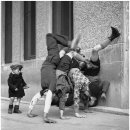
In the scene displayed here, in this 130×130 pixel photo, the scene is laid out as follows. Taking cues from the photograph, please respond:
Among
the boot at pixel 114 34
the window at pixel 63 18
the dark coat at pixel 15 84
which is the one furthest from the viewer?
the window at pixel 63 18

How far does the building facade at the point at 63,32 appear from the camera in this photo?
7.15 metres

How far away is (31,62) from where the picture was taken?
1096 centimetres

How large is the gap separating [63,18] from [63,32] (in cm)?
48

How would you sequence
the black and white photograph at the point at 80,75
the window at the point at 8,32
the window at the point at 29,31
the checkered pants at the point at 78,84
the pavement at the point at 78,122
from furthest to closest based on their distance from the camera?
the window at the point at 8,32 → the window at the point at 29,31 → the checkered pants at the point at 78,84 → the black and white photograph at the point at 80,75 → the pavement at the point at 78,122

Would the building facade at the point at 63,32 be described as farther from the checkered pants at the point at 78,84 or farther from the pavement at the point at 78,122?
the checkered pants at the point at 78,84

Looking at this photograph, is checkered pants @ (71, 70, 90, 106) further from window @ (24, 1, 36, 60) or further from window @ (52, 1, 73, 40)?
window @ (24, 1, 36, 60)

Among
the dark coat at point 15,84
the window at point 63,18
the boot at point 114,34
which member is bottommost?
the dark coat at point 15,84

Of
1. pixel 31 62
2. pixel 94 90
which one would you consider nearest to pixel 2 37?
pixel 31 62

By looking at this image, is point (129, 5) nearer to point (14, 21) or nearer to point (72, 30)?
point (72, 30)

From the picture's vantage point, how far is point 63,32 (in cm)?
991

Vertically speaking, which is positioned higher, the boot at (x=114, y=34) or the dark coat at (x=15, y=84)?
the boot at (x=114, y=34)

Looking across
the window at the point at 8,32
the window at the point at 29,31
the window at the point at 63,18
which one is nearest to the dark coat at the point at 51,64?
the window at the point at 63,18

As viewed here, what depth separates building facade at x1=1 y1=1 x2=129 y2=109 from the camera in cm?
715

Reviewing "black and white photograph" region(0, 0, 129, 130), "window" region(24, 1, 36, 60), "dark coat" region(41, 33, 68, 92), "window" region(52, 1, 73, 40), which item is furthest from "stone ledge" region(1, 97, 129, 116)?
"window" region(24, 1, 36, 60)
